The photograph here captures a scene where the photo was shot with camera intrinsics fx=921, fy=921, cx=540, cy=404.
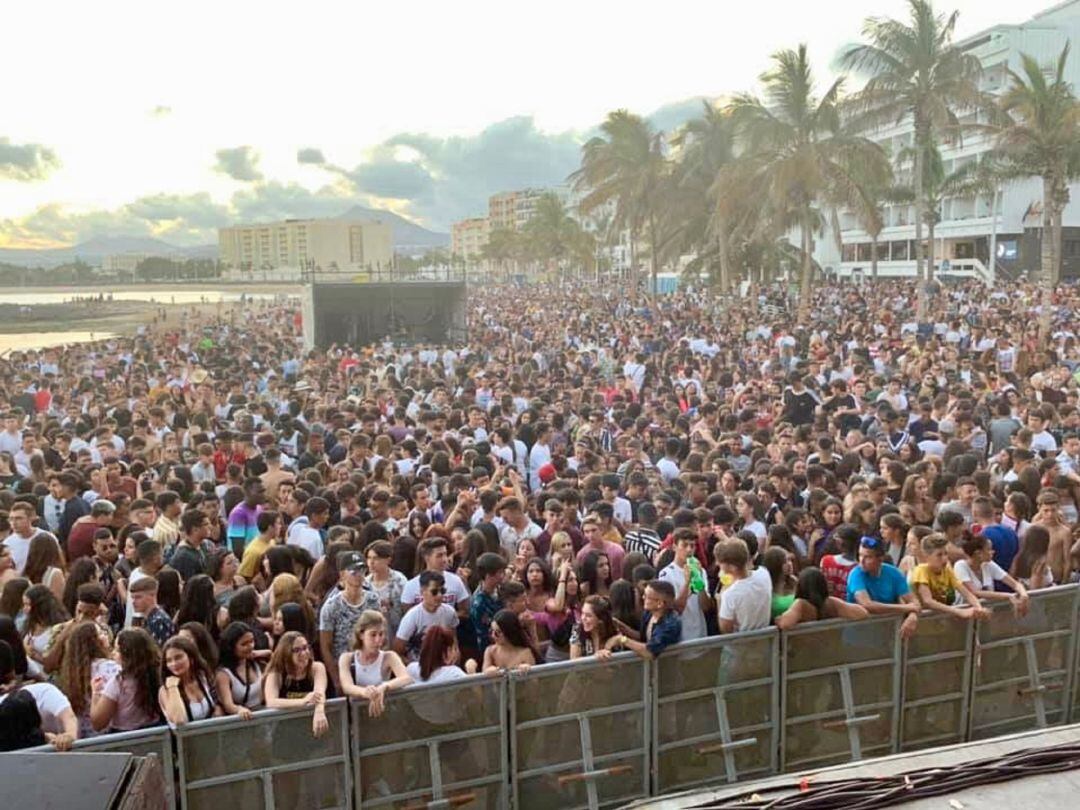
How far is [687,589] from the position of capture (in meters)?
5.81

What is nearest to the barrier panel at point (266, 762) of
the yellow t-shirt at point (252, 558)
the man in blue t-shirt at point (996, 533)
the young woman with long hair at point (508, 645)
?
the young woman with long hair at point (508, 645)

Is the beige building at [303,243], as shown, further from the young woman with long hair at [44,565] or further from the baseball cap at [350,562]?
the baseball cap at [350,562]

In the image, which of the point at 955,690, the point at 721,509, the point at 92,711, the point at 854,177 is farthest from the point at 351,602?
the point at 854,177

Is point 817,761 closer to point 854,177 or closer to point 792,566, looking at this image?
point 792,566

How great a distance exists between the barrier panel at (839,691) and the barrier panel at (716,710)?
4.8 inches

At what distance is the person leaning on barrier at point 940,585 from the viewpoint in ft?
18.7

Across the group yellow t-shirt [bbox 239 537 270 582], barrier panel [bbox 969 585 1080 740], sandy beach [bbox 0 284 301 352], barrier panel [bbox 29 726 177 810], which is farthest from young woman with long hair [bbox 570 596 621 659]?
sandy beach [bbox 0 284 301 352]

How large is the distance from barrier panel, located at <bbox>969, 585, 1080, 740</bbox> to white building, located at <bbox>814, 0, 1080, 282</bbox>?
43.7 m

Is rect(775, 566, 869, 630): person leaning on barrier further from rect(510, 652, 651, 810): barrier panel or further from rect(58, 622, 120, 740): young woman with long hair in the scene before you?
rect(58, 622, 120, 740): young woman with long hair

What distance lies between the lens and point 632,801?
5293 millimetres

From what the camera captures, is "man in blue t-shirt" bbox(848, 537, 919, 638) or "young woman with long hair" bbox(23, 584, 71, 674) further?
"man in blue t-shirt" bbox(848, 537, 919, 638)

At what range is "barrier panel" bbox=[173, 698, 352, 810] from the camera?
446 cm

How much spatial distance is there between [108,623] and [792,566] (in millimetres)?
4577

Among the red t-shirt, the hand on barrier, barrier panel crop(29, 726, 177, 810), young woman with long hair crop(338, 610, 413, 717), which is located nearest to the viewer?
barrier panel crop(29, 726, 177, 810)
